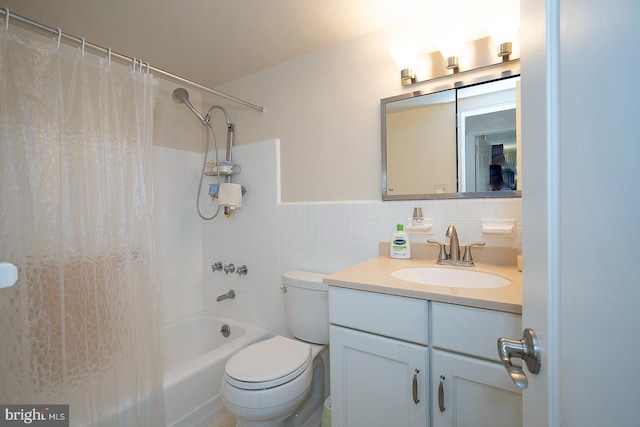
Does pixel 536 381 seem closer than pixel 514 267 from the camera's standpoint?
Yes

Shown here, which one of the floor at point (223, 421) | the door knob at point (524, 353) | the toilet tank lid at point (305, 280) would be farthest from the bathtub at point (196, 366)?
the door knob at point (524, 353)

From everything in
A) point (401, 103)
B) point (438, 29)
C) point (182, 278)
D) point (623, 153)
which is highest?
point (438, 29)

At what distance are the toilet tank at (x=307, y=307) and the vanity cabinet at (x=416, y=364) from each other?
0.43 metres

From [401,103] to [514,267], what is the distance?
0.98m

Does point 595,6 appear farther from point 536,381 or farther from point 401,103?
point 401,103

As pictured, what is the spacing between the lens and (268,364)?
4.09ft

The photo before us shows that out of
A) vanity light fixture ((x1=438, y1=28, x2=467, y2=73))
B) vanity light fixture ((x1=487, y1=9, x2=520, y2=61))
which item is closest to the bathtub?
vanity light fixture ((x1=438, y1=28, x2=467, y2=73))

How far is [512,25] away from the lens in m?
1.16

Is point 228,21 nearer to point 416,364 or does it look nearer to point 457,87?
point 457,87

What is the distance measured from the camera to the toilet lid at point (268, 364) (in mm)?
1142

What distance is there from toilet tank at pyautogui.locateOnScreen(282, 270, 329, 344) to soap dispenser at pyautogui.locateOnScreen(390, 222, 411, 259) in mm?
432

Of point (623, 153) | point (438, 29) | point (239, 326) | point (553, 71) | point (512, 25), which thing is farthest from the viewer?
point (239, 326)

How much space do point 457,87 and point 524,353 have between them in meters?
1.26

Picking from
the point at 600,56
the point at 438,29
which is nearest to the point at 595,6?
the point at 600,56
